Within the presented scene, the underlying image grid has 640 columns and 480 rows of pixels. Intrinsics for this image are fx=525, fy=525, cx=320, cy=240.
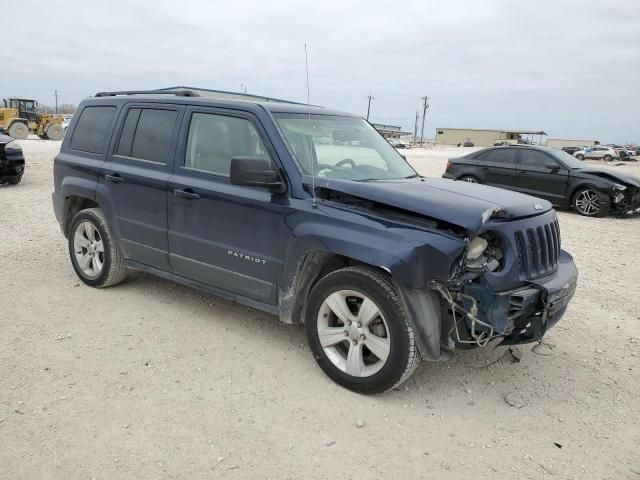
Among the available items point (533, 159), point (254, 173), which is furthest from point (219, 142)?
point (533, 159)

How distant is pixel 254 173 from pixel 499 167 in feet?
33.7

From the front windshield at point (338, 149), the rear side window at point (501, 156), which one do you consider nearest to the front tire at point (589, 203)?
the rear side window at point (501, 156)

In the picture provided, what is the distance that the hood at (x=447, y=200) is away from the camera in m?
3.14

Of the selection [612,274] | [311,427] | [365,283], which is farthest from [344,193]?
[612,274]

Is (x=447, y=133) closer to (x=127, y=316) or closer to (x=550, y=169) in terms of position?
(x=550, y=169)

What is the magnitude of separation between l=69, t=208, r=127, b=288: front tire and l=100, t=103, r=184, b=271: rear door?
0.22 metres

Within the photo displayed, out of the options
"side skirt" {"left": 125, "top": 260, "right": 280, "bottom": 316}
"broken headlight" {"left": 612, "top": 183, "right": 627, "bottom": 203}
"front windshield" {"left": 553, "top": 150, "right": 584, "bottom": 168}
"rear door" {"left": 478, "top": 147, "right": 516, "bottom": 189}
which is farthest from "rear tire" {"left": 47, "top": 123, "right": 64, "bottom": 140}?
"side skirt" {"left": 125, "top": 260, "right": 280, "bottom": 316}

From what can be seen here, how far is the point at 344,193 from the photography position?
351cm

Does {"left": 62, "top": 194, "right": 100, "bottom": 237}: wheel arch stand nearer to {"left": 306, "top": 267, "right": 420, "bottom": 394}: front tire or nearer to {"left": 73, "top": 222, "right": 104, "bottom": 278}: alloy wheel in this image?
{"left": 73, "top": 222, "right": 104, "bottom": 278}: alloy wheel

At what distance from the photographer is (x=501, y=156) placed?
41.5ft

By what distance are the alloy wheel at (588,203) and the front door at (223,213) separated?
9.59m

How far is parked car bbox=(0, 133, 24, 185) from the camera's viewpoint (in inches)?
464

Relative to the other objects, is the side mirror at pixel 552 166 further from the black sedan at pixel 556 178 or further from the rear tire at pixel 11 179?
the rear tire at pixel 11 179

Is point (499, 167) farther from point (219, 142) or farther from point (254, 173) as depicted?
point (254, 173)
